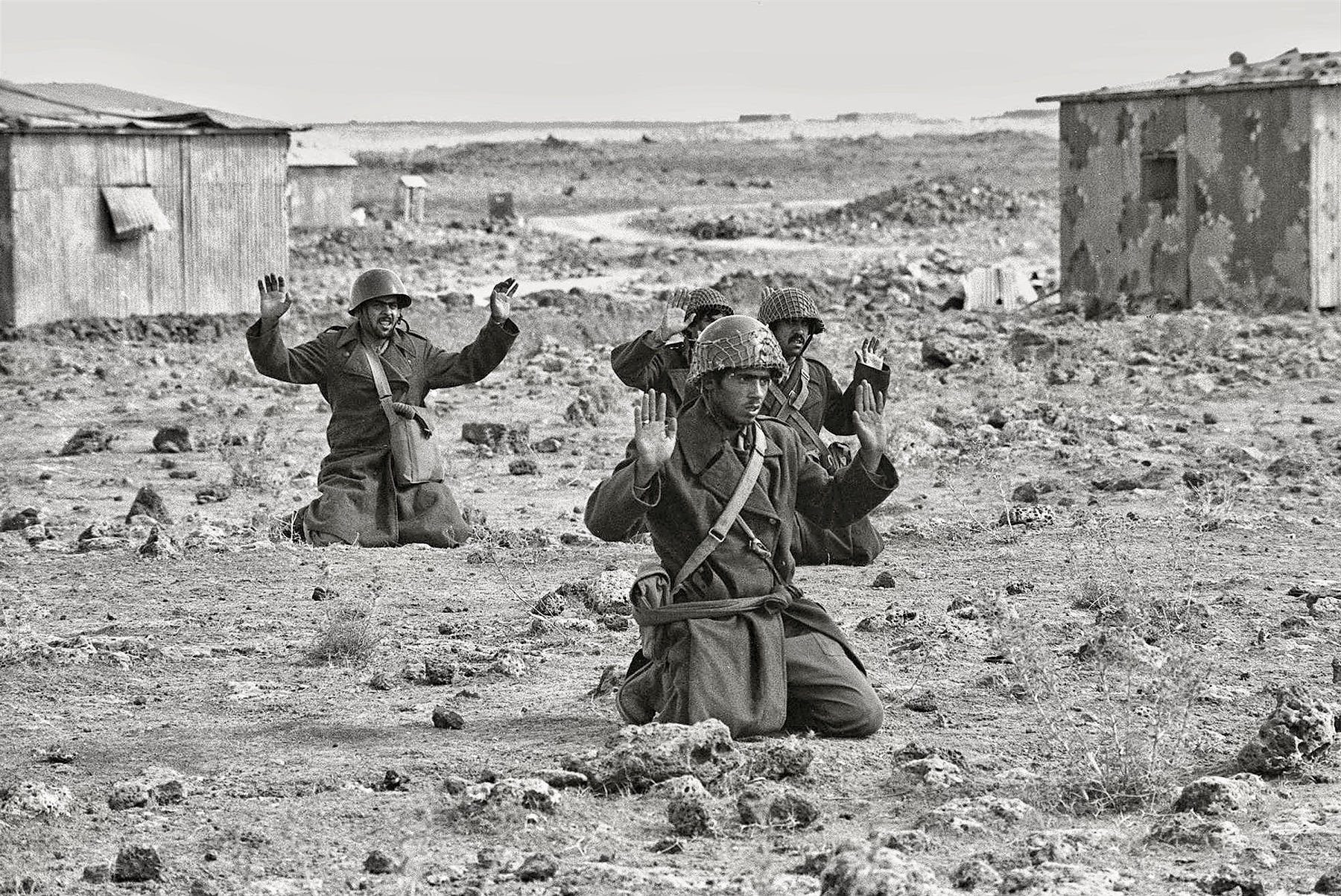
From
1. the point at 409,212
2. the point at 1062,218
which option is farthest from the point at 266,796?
the point at 409,212

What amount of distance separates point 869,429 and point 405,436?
3922mm

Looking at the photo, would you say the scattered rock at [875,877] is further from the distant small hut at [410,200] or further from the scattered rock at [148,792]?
the distant small hut at [410,200]

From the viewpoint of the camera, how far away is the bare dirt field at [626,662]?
4.89 meters

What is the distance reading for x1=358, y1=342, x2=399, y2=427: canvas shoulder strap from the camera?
9.15m

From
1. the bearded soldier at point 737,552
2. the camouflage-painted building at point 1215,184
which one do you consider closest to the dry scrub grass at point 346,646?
the bearded soldier at point 737,552

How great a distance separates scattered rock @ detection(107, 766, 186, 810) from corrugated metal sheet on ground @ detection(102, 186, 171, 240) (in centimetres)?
1458

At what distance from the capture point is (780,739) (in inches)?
230

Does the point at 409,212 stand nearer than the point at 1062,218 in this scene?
No

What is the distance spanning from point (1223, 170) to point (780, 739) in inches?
605

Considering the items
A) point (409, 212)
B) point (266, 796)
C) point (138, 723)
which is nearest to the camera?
point (266, 796)

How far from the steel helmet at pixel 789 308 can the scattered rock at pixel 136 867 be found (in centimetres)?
405

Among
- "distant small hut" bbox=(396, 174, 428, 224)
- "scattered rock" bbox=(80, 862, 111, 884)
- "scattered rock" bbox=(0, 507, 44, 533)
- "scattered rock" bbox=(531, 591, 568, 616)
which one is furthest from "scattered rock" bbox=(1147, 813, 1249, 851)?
"distant small hut" bbox=(396, 174, 428, 224)

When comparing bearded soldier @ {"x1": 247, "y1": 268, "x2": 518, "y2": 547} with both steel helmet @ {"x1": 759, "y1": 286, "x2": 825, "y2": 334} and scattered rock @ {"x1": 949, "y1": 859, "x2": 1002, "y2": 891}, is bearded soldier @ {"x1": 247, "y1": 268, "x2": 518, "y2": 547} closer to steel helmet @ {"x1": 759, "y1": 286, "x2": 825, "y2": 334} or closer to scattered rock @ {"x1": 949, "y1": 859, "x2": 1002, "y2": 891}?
steel helmet @ {"x1": 759, "y1": 286, "x2": 825, "y2": 334}

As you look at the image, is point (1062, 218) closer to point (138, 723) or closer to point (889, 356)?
point (889, 356)
